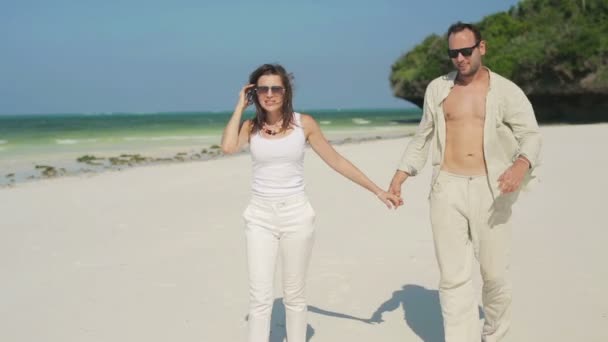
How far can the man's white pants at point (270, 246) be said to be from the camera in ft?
13.4

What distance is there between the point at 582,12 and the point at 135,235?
38114mm

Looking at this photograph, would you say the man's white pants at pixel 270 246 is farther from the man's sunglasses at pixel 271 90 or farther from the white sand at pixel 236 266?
the white sand at pixel 236 266

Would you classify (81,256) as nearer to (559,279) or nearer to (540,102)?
(559,279)

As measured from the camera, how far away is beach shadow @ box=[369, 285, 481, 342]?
515cm

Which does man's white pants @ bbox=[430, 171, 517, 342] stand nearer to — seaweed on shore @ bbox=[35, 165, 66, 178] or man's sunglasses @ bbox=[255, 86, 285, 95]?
man's sunglasses @ bbox=[255, 86, 285, 95]

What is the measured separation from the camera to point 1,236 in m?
9.16

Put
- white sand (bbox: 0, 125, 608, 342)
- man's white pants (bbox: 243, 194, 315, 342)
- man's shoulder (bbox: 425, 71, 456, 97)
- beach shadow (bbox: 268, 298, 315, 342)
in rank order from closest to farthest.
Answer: man's white pants (bbox: 243, 194, 315, 342), man's shoulder (bbox: 425, 71, 456, 97), beach shadow (bbox: 268, 298, 315, 342), white sand (bbox: 0, 125, 608, 342)

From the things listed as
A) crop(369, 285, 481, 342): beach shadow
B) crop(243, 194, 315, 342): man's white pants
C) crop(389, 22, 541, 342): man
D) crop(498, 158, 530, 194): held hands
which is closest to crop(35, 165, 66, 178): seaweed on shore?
crop(369, 285, 481, 342): beach shadow

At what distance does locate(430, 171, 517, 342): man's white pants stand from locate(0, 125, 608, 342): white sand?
0.79m

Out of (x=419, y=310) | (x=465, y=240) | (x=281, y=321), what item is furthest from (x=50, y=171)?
(x=465, y=240)

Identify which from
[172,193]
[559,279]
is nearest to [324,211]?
[172,193]

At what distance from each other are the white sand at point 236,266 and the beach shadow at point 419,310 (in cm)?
2

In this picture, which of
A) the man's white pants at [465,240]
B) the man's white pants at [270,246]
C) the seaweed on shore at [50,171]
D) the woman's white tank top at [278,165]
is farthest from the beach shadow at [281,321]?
the seaweed on shore at [50,171]

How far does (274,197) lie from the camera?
→ 4113 mm
